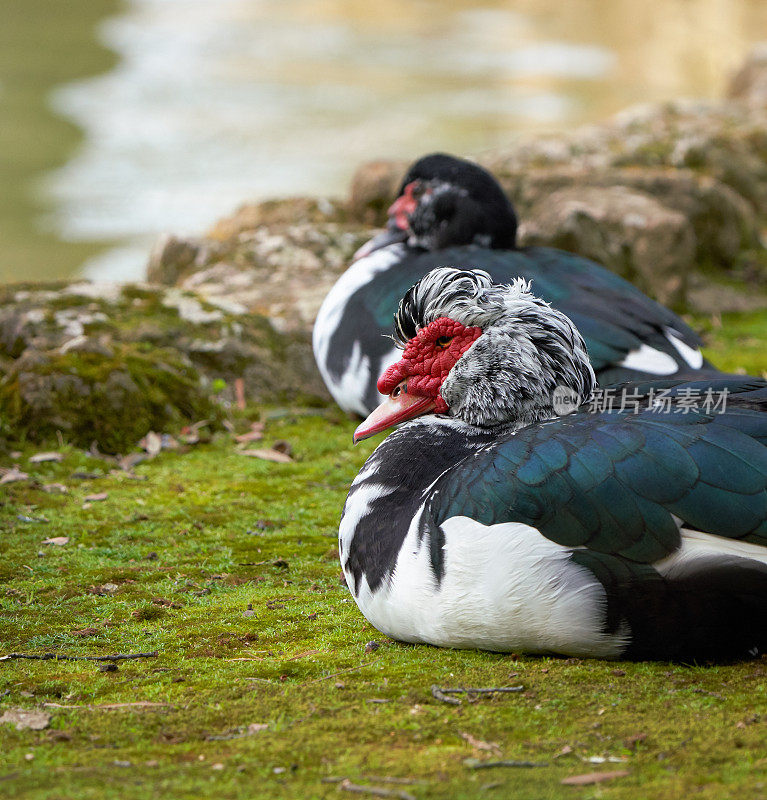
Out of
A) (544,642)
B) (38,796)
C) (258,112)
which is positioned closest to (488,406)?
(544,642)

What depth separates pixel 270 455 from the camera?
21.9 ft

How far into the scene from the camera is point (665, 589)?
3.48 metres

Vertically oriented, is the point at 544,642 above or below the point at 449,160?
below

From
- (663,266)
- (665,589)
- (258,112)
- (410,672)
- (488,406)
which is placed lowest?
(410,672)

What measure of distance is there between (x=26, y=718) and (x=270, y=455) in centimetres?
354

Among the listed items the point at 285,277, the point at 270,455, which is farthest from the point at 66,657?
the point at 285,277

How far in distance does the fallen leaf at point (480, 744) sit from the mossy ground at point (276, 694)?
11 mm

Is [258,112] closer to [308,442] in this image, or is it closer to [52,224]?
[52,224]

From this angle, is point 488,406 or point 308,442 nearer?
point 488,406

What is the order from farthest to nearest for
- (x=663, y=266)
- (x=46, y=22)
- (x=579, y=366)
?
(x=46, y=22) < (x=663, y=266) < (x=579, y=366)

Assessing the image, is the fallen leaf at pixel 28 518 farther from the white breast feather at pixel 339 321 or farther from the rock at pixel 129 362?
the white breast feather at pixel 339 321

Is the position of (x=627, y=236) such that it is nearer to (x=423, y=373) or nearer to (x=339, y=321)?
(x=339, y=321)

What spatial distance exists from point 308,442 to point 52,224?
402 inches

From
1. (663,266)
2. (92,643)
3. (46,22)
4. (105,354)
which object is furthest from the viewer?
(46,22)
